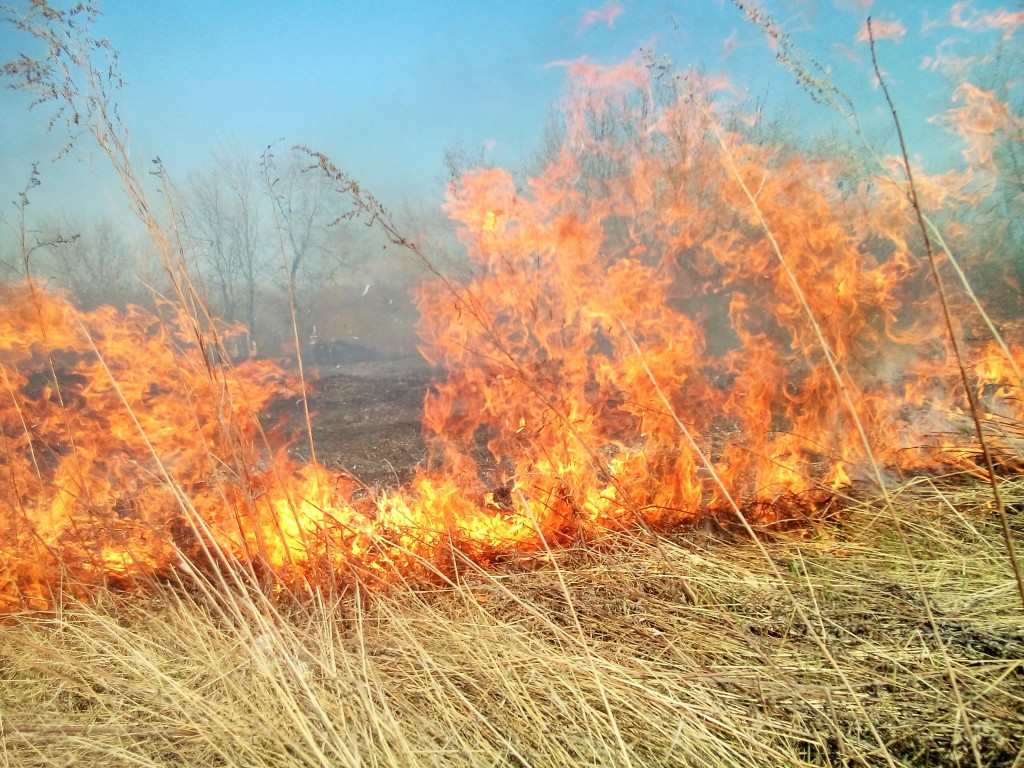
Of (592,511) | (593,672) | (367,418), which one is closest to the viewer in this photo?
(593,672)

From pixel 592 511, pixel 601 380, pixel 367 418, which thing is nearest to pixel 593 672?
pixel 592 511

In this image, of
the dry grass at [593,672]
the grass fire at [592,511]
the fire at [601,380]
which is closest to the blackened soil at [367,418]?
the grass fire at [592,511]

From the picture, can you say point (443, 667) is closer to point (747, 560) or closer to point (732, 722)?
point (732, 722)

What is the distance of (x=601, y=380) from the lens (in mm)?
4188

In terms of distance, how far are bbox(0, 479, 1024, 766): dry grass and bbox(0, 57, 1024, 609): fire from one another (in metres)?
0.58

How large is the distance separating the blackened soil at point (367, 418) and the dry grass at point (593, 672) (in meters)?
3.08

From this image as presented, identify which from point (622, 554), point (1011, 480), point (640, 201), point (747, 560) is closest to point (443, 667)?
point (622, 554)

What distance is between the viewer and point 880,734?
4.60 ft

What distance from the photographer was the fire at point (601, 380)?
3176 mm

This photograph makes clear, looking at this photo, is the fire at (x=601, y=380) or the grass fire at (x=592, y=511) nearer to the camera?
the grass fire at (x=592, y=511)

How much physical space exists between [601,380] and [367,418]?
4.94 meters

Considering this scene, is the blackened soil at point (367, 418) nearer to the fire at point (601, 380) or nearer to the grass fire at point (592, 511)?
the grass fire at point (592, 511)

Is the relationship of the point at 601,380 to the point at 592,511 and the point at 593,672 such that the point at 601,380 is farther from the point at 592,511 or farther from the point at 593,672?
the point at 593,672

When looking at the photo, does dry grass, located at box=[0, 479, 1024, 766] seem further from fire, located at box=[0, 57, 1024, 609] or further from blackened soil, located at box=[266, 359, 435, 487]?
blackened soil, located at box=[266, 359, 435, 487]
